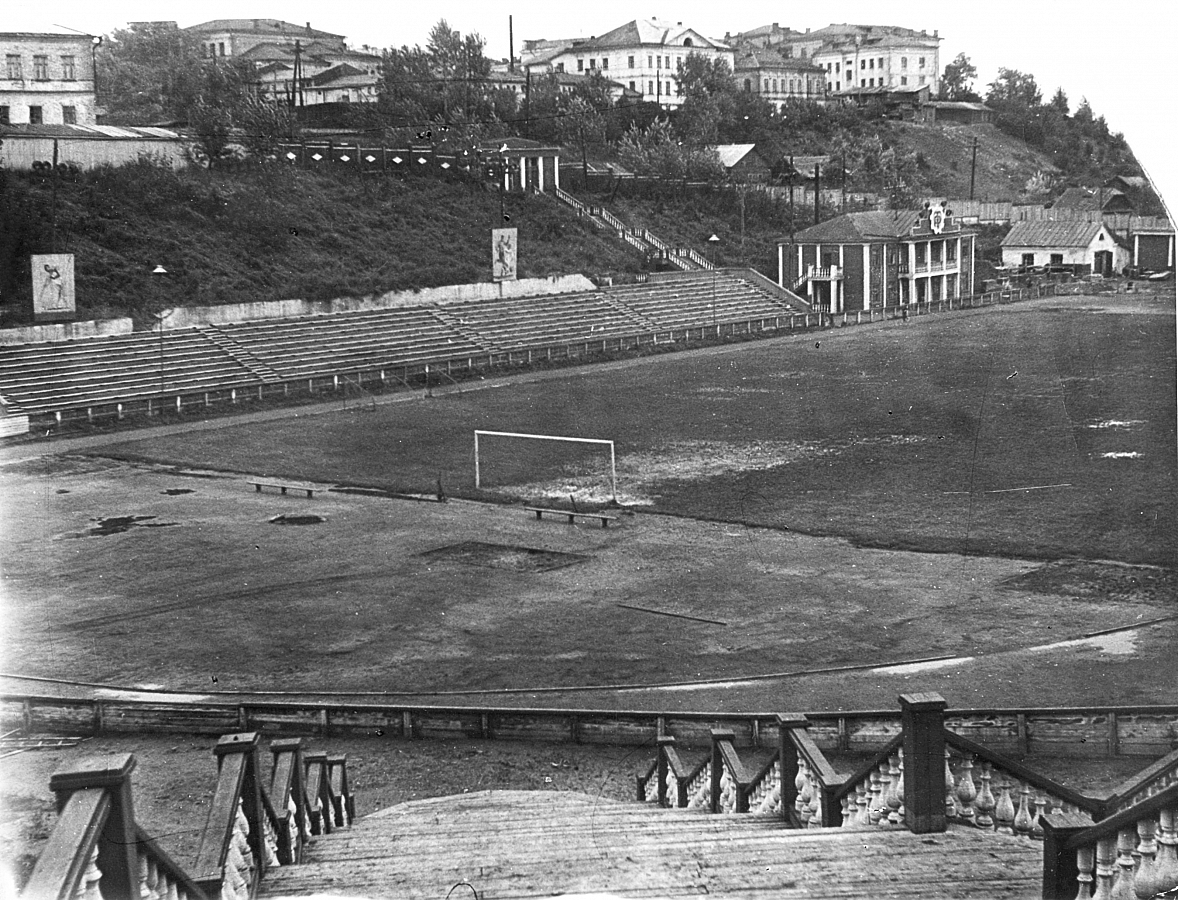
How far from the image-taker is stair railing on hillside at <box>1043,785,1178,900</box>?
4254 mm

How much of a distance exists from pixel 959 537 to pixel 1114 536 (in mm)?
1894

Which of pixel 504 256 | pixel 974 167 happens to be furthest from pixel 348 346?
pixel 974 167

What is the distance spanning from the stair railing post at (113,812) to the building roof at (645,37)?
83.5ft

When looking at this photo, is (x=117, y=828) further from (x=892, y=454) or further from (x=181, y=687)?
(x=892, y=454)

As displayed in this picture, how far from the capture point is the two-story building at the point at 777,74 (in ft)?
101

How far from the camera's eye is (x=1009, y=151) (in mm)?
30984

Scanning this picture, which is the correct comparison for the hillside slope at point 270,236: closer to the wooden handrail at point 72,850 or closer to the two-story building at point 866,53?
the two-story building at point 866,53

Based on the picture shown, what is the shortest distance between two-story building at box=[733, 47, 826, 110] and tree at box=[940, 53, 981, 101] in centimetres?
796

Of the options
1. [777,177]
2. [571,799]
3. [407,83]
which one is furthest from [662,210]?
[571,799]

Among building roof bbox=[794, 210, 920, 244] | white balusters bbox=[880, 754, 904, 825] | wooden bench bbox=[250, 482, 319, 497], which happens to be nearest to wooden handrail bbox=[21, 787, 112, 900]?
white balusters bbox=[880, 754, 904, 825]

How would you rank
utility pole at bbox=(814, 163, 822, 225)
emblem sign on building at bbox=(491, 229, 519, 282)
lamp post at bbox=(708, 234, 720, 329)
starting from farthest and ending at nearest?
utility pole at bbox=(814, 163, 822, 225) < lamp post at bbox=(708, 234, 720, 329) < emblem sign on building at bbox=(491, 229, 519, 282)

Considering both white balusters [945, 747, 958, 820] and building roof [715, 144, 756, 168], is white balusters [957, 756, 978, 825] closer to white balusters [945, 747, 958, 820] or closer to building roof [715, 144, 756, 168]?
white balusters [945, 747, 958, 820]

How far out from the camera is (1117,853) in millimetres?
4461

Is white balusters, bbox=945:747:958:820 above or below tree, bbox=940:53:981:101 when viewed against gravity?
below
